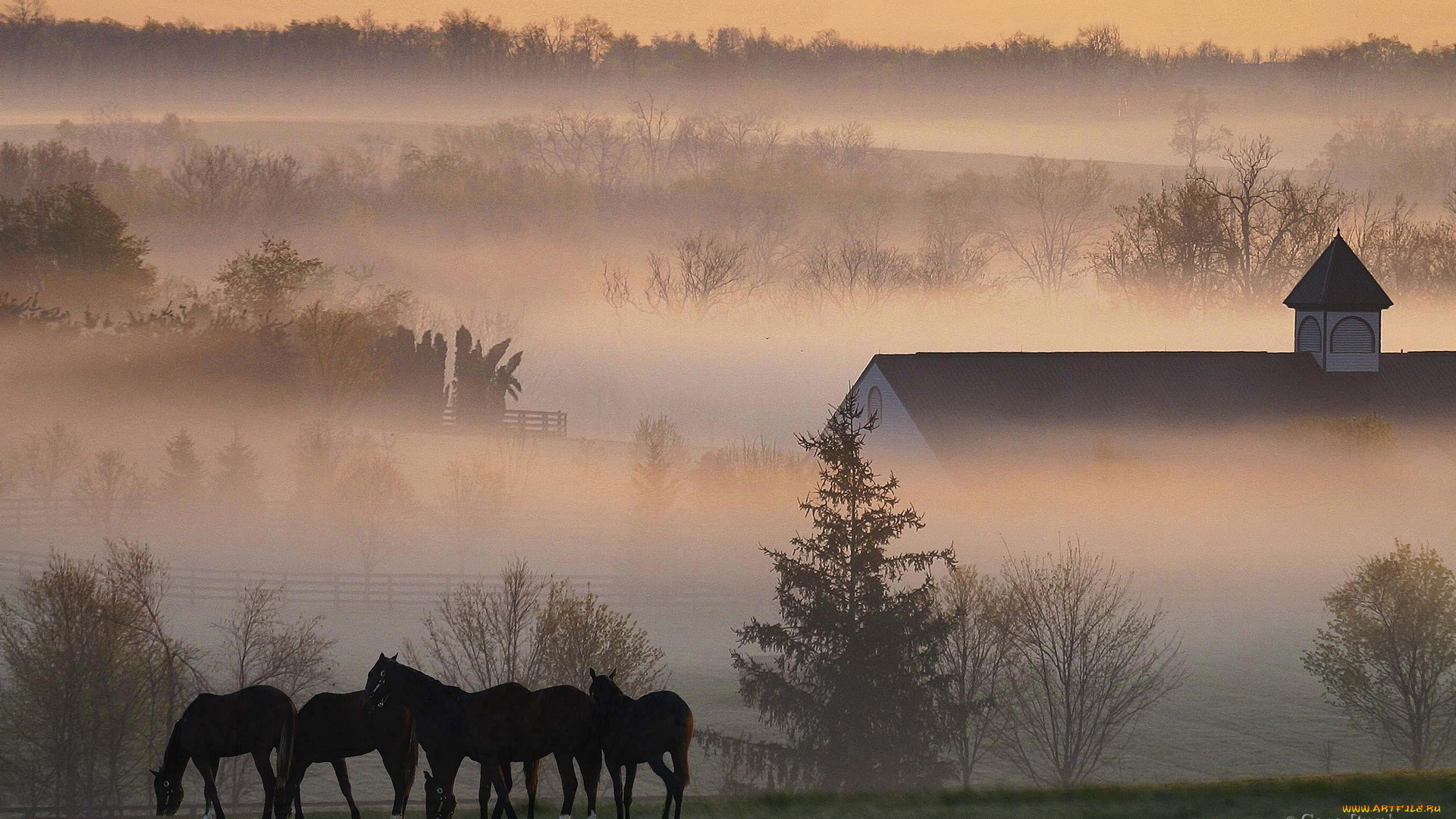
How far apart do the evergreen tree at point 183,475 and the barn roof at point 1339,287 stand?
218ft

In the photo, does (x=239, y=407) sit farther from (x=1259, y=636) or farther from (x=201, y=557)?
(x=1259, y=636)

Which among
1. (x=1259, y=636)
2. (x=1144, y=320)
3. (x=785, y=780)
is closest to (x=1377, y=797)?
(x=785, y=780)

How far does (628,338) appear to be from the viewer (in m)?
154

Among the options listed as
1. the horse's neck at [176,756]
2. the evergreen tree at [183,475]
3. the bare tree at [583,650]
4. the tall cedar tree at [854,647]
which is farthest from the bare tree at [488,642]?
the horse's neck at [176,756]

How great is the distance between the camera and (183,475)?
100562mm

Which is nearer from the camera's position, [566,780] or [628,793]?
[566,780]

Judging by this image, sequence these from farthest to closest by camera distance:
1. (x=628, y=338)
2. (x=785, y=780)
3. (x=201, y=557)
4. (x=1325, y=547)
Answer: (x=628, y=338), (x=201, y=557), (x=1325, y=547), (x=785, y=780)

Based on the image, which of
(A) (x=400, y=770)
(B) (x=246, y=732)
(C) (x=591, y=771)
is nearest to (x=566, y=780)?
(C) (x=591, y=771)

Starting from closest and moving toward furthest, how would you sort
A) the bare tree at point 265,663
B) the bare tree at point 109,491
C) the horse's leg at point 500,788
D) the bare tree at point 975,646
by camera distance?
the horse's leg at point 500,788, the bare tree at point 265,663, the bare tree at point 975,646, the bare tree at point 109,491

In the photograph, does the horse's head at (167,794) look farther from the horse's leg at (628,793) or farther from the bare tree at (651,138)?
the bare tree at (651,138)

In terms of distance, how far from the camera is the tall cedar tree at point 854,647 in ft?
137

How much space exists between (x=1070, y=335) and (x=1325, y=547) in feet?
221

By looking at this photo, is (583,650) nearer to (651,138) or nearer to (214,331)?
(214,331)

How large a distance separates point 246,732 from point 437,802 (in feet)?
8.16
